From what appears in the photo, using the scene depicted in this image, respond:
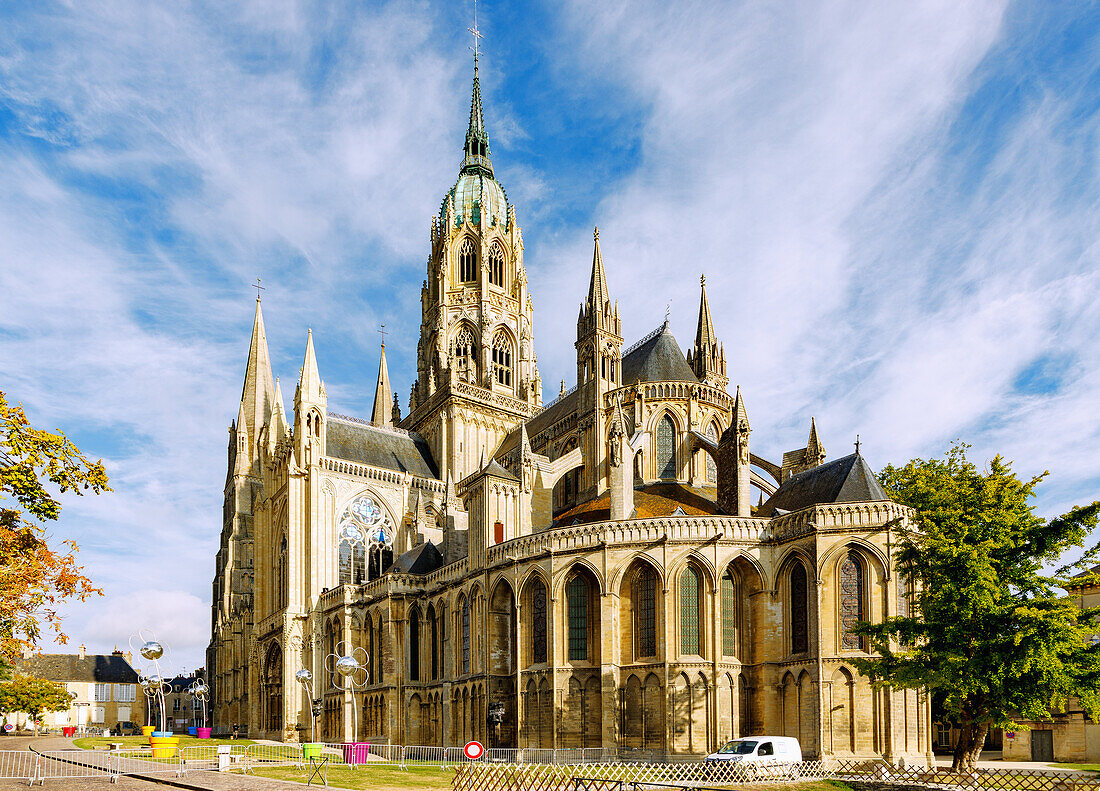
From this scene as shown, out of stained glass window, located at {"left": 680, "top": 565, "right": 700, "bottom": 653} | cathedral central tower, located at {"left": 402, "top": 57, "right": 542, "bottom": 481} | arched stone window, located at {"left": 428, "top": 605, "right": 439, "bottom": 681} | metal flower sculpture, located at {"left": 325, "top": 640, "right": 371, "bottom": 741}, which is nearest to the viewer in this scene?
stained glass window, located at {"left": 680, "top": 565, "right": 700, "bottom": 653}

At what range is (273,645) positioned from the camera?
59.3 meters

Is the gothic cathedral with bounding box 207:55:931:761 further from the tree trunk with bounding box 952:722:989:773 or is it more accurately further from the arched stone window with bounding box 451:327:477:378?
the tree trunk with bounding box 952:722:989:773

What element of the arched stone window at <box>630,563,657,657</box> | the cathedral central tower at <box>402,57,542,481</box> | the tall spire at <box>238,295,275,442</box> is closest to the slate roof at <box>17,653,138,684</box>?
the tall spire at <box>238,295,275,442</box>

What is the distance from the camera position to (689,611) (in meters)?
37.3

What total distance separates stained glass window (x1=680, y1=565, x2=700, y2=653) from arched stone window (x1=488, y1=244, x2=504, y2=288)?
39.1 meters

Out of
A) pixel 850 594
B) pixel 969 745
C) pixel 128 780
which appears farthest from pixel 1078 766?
pixel 128 780

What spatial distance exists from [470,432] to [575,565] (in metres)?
28.3

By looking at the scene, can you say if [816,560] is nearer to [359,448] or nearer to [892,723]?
[892,723]

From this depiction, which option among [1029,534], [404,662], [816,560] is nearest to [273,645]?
[404,662]

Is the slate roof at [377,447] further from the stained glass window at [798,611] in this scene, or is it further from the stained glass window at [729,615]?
the stained glass window at [798,611]

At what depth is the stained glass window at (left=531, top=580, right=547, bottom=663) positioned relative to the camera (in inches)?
1592

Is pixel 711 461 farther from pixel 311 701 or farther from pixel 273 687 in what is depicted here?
pixel 273 687

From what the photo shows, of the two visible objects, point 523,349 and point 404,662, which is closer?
point 404,662

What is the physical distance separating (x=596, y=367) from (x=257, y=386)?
3913cm
